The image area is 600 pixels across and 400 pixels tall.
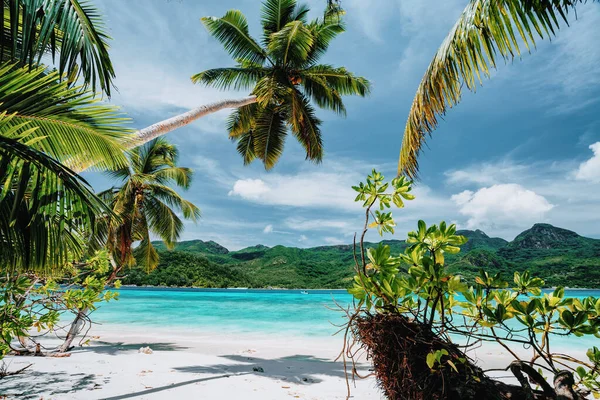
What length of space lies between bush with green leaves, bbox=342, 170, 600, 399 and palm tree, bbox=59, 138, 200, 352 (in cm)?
1100

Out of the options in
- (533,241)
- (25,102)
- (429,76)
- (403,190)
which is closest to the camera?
(403,190)

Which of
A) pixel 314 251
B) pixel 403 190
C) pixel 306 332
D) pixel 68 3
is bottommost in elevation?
pixel 306 332

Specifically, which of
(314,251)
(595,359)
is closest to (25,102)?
(595,359)

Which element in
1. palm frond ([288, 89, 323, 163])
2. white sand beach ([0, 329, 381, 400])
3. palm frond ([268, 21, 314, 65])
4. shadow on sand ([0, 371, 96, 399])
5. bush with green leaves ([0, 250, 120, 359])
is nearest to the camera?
bush with green leaves ([0, 250, 120, 359])

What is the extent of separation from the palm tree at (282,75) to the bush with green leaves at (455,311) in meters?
7.67

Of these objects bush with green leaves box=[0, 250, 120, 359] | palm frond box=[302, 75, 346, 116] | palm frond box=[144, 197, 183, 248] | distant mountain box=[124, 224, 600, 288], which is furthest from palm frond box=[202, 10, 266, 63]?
distant mountain box=[124, 224, 600, 288]

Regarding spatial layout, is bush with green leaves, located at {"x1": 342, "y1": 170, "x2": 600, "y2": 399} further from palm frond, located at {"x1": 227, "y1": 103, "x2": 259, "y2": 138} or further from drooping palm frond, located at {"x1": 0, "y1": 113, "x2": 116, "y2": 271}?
palm frond, located at {"x1": 227, "y1": 103, "x2": 259, "y2": 138}

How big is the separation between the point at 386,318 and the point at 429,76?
10.6ft

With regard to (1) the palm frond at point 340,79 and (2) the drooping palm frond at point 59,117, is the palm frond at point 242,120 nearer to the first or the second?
(1) the palm frond at point 340,79

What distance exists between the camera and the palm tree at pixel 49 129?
7.23 ft

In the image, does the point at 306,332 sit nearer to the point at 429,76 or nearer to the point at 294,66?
the point at 294,66

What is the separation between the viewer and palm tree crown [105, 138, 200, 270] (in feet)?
37.4

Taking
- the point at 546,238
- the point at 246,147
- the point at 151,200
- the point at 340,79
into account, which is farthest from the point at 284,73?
the point at 546,238

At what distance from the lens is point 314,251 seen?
72812 millimetres
